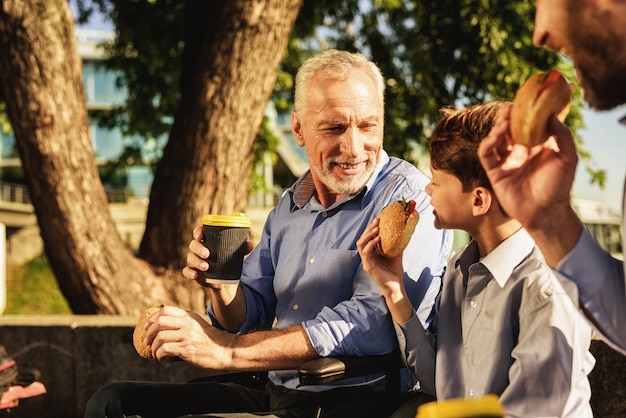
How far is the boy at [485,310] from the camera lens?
7.06 feet

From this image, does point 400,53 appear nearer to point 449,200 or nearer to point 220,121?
point 220,121

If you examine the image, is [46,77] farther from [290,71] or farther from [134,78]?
[290,71]

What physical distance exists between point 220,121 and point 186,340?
4072 millimetres

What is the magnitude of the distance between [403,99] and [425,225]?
9.29 metres

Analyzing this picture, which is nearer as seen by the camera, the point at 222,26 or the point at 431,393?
the point at 431,393

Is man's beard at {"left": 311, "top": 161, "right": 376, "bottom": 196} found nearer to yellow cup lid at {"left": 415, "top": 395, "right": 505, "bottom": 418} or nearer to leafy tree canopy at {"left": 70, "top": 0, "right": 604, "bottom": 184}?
yellow cup lid at {"left": 415, "top": 395, "right": 505, "bottom": 418}

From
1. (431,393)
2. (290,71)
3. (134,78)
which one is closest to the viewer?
(431,393)

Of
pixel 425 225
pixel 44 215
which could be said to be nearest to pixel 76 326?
pixel 44 215

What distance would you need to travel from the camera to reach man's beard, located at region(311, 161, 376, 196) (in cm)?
304

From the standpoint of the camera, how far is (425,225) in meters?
2.85

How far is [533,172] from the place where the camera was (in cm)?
178

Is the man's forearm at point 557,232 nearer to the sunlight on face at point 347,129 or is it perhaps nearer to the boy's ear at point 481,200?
the boy's ear at point 481,200

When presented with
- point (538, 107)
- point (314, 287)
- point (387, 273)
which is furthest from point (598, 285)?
point (314, 287)

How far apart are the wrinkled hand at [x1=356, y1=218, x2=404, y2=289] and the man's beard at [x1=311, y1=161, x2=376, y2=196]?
18.6 inches
